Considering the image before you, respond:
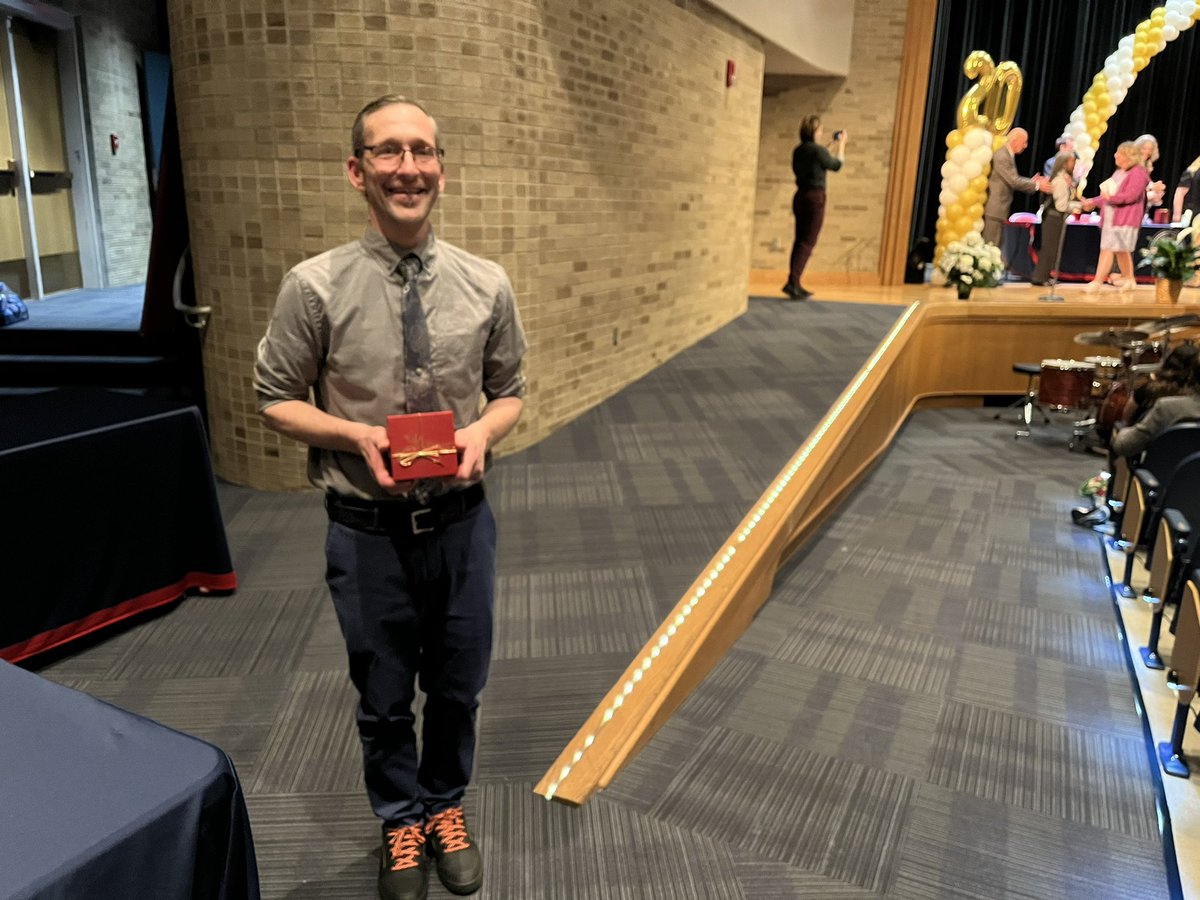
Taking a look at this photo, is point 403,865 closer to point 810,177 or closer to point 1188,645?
point 1188,645

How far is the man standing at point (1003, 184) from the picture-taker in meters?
8.92

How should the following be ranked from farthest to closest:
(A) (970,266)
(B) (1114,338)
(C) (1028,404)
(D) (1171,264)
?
1. (A) (970,266)
2. (D) (1171,264)
3. (C) (1028,404)
4. (B) (1114,338)

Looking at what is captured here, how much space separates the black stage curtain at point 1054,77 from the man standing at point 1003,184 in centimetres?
187

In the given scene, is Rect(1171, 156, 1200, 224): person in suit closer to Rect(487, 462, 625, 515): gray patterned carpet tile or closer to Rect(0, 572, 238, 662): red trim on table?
Rect(487, 462, 625, 515): gray patterned carpet tile

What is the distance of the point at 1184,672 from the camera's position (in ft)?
8.62

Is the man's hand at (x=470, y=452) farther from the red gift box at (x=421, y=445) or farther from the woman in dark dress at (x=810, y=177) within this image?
the woman in dark dress at (x=810, y=177)

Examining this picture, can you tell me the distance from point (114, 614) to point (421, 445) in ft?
6.41

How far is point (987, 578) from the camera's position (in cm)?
402

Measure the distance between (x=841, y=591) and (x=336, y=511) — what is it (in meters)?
2.64

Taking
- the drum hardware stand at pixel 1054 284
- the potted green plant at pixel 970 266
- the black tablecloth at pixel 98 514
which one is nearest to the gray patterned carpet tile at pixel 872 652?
the black tablecloth at pixel 98 514

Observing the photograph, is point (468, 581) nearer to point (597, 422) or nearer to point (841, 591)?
point (841, 591)

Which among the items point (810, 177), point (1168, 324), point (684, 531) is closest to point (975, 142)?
point (810, 177)

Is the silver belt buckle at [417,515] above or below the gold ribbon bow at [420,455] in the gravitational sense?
below

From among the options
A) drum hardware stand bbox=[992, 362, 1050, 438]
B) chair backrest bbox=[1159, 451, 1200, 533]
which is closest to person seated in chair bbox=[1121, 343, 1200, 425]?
chair backrest bbox=[1159, 451, 1200, 533]
